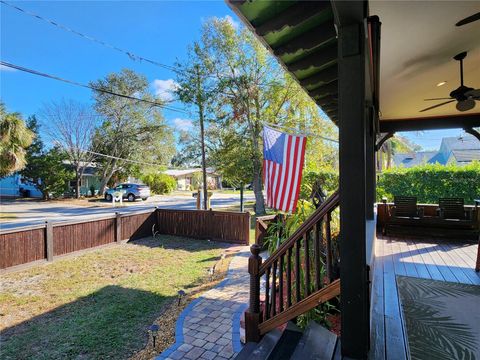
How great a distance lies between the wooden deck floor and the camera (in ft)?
6.84

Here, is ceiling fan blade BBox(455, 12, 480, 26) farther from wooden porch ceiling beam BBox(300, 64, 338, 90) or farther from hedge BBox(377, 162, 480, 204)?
hedge BBox(377, 162, 480, 204)

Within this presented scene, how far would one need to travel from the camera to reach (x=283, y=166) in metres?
3.15

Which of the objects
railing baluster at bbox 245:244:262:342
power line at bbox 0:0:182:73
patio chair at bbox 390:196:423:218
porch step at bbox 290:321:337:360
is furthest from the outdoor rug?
power line at bbox 0:0:182:73

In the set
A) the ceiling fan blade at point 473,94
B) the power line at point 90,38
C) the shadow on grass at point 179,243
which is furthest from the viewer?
the shadow on grass at point 179,243

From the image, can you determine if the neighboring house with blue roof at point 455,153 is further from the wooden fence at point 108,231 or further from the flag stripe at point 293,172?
the flag stripe at point 293,172

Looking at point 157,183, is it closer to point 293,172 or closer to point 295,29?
point 293,172

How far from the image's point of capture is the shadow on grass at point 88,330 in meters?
3.13

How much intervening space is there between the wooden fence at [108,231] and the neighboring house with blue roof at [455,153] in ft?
34.6

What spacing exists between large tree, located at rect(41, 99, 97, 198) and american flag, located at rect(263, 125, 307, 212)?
2157 cm

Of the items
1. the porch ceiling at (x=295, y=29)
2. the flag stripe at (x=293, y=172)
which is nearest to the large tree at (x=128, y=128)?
the flag stripe at (x=293, y=172)

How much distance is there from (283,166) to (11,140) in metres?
15.3

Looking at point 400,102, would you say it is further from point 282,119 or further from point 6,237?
point 6,237

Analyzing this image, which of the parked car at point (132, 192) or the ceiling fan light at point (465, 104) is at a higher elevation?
the ceiling fan light at point (465, 104)

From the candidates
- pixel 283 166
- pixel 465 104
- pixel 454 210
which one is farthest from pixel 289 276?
pixel 454 210
